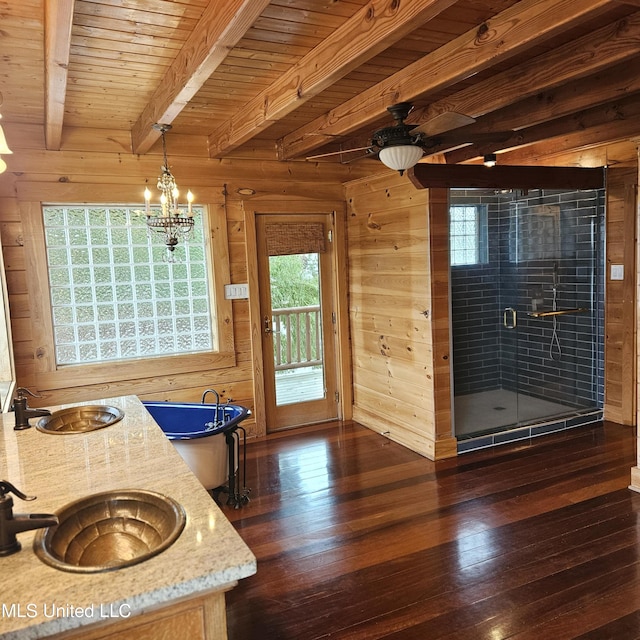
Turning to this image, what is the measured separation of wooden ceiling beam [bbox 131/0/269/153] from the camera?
1912 mm

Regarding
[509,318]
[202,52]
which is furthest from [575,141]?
[202,52]

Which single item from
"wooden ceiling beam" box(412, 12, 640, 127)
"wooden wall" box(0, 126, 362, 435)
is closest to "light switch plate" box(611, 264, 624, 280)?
"wooden ceiling beam" box(412, 12, 640, 127)

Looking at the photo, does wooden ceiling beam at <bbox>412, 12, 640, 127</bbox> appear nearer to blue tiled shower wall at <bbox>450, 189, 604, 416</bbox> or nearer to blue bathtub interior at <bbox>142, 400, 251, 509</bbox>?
blue tiled shower wall at <bbox>450, 189, 604, 416</bbox>

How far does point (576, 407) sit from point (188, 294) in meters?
3.60

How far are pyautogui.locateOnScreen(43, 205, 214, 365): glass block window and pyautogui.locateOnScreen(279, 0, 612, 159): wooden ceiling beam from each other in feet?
5.50

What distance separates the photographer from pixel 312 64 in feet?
8.68

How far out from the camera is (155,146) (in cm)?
416

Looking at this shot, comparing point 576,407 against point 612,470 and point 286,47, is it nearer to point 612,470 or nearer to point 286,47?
point 612,470

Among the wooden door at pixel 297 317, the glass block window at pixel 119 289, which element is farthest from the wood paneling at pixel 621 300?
the glass block window at pixel 119 289

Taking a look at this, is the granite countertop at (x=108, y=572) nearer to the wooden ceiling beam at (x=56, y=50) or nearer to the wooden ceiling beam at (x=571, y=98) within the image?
the wooden ceiling beam at (x=56, y=50)

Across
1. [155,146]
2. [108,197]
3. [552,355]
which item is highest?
[155,146]

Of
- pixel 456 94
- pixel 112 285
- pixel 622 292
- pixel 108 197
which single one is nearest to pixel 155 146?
pixel 108 197

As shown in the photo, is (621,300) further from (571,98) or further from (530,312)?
(571,98)

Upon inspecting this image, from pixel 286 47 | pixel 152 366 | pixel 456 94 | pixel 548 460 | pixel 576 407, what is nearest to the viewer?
pixel 286 47
